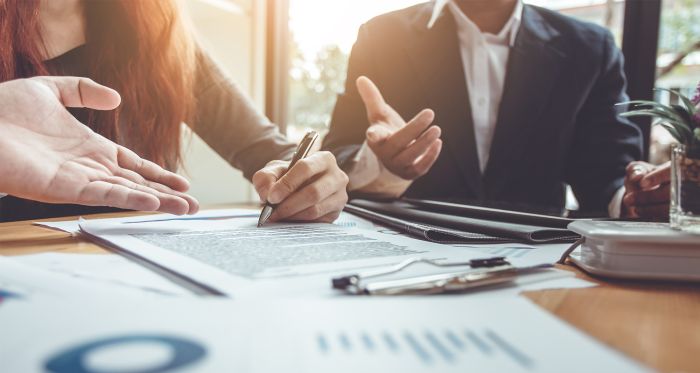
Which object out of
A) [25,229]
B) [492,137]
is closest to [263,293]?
[25,229]

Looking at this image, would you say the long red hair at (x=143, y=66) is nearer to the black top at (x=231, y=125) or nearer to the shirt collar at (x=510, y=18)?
the black top at (x=231, y=125)

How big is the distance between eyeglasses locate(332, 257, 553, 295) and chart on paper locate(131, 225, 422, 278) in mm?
70

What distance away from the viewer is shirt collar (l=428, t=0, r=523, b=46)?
139 centimetres

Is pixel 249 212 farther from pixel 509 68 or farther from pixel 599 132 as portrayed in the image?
pixel 599 132

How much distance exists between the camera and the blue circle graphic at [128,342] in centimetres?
23

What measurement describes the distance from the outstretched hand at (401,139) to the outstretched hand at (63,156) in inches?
14.7

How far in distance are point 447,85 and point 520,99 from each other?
0.19 metres

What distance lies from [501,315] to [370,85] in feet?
2.48

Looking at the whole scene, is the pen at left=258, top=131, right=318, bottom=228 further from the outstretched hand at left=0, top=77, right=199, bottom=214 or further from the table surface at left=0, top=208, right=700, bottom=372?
the table surface at left=0, top=208, right=700, bottom=372

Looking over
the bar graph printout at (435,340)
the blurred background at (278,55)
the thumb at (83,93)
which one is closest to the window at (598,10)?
the blurred background at (278,55)

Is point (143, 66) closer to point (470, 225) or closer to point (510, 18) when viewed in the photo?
point (470, 225)

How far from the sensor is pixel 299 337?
270mm

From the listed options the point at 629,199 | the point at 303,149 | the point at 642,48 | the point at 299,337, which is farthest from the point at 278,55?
the point at 299,337

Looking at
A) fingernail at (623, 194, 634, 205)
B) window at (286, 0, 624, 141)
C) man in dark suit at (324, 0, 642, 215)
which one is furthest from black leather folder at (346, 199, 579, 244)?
window at (286, 0, 624, 141)
